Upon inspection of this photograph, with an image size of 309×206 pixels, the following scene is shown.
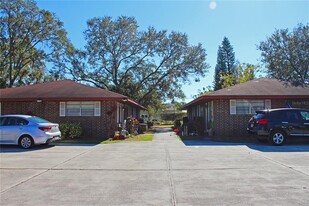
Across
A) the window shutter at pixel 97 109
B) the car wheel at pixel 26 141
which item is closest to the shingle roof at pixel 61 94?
the window shutter at pixel 97 109

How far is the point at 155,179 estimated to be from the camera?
6898 mm

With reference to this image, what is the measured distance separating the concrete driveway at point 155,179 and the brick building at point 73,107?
7.03 metres

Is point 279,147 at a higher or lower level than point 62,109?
→ lower

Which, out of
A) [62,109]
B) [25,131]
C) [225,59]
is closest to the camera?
[25,131]

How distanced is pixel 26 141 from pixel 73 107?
5476mm

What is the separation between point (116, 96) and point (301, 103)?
1128 cm

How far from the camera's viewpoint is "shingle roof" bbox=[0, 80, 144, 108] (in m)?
16.9

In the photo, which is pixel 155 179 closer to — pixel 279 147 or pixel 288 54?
Answer: pixel 279 147

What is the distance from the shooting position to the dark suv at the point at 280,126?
13562 mm

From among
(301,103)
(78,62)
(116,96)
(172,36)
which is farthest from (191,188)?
(78,62)

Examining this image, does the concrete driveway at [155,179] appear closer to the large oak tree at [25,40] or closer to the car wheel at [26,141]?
the car wheel at [26,141]

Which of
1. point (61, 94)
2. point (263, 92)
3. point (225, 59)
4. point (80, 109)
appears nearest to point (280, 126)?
point (263, 92)

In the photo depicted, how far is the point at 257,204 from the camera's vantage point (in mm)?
5027

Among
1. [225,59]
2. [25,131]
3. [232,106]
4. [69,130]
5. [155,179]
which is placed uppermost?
[225,59]
